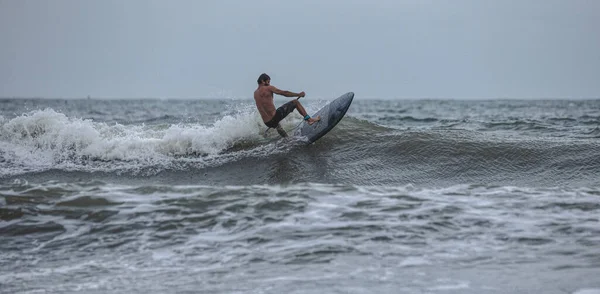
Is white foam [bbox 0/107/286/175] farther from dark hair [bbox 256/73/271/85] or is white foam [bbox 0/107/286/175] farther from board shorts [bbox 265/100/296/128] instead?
dark hair [bbox 256/73/271/85]

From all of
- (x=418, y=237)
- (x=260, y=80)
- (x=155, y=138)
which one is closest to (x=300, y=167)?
(x=260, y=80)

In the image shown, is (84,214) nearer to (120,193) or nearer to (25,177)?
(120,193)

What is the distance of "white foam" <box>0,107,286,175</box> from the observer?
12.4 m

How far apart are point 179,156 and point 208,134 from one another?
86 centimetres

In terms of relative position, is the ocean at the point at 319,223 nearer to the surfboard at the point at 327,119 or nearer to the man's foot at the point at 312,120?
the surfboard at the point at 327,119

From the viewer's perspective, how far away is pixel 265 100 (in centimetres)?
1234

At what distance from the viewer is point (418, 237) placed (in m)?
5.92

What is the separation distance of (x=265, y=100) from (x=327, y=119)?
4.30 feet

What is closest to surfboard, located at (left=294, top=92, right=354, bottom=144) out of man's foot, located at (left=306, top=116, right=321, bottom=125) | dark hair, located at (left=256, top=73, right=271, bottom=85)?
man's foot, located at (left=306, top=116, right=321, bottom=125)

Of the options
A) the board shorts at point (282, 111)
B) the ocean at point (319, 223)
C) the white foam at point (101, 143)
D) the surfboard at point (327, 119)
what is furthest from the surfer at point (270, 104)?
the white foam at point (101, 143)

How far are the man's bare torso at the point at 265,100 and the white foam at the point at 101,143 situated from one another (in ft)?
3.93

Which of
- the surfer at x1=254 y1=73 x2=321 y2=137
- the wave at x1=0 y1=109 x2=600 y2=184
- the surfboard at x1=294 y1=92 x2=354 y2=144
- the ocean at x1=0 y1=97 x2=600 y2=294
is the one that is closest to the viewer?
the ocean at x1=0 y1=97 x2=600 y2=294

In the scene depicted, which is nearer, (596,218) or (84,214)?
(596,218)

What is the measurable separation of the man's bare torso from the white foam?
3.93ft
